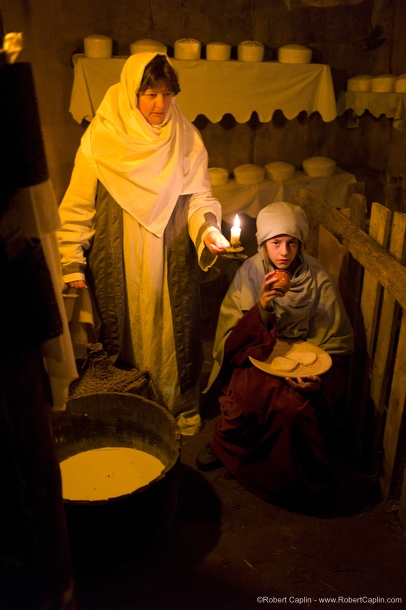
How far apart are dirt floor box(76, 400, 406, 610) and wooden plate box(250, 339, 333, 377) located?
0.92 meters

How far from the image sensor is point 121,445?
3.54 metres

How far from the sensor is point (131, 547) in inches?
113

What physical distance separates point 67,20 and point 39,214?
13.6 ft

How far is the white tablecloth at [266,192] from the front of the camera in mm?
5848

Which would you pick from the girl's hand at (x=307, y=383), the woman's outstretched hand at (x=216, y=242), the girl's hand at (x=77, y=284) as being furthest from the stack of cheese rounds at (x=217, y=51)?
the girl's hand at (x=307, y=383)

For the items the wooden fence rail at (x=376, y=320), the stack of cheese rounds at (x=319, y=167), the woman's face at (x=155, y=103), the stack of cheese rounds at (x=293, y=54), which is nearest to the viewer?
the wooden fence rail at (x=376, y=320)

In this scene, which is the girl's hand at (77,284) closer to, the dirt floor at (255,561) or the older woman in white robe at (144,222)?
the older woman in white robe at (144,222)

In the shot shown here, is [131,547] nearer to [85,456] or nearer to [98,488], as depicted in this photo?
[98,488]

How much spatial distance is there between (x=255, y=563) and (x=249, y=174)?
4.03 m

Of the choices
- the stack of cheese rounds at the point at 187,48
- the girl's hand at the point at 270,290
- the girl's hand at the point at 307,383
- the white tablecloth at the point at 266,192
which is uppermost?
the stack of cheese rounds at the point at 187,48

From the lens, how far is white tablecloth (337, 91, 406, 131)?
545 cm

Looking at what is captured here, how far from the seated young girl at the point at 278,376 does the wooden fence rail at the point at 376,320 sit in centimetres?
19

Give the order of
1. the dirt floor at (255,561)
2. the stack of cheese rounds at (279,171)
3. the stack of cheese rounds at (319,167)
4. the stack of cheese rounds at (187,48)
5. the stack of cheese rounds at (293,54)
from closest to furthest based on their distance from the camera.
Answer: the dirt floor at (255,561), the stack of cheese rounds at (187,48), the stack of cheese rounds at (293,54), the stack of cheese rounds at (279,171), the stack of cheese rounds at (319,167)

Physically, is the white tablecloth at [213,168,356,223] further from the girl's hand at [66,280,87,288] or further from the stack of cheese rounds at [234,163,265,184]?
the girl's hand at [66,280,87,288]
